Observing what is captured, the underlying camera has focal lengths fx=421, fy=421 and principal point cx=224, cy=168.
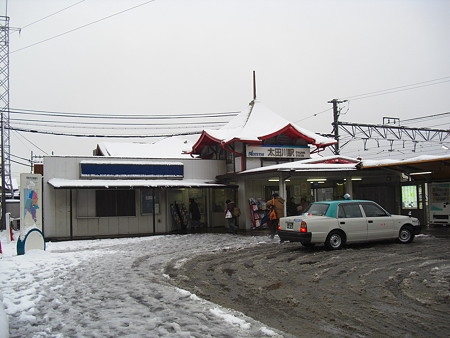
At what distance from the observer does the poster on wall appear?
44.1 ft

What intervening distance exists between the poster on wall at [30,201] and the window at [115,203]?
6.01 meters

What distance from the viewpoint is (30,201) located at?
544 inches

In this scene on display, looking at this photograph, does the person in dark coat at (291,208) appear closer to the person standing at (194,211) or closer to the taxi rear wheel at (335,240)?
the person standing at (194,211)

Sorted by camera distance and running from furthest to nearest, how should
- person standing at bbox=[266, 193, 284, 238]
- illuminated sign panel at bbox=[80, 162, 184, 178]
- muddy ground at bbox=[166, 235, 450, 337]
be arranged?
1. illuminated sign panel at bbox=[80, 162, 184, 178]
2. person standing at bbox=[266, 193, 284, 238]
3. muddy ground at bbox=[166, 235, 450, 337]

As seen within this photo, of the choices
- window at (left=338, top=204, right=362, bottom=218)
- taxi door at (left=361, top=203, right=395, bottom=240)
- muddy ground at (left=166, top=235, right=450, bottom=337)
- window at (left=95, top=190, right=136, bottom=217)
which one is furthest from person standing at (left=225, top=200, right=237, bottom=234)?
taxi door at (left=361, top=203, right=395, bottom=240)

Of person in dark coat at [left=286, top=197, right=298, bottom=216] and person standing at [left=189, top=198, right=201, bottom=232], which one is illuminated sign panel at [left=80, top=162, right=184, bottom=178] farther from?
person in dark coat at [left=286, top=197, right=298, bottom=216]

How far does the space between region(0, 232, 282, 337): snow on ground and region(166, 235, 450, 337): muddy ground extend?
640 millimetres

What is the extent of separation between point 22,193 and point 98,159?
7034mm

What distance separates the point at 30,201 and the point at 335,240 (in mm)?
9870

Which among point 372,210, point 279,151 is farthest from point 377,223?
point 279,151

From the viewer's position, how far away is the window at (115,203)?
20188 mm

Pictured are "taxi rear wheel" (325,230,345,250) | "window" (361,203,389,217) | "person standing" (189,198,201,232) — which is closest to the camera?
"taxi rear wheel" (325,230,345,250)

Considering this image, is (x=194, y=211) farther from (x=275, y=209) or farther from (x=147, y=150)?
(x=147, y=150)

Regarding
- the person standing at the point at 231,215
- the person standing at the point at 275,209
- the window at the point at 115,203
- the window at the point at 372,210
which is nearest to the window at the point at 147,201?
the window at the point at 115,203
